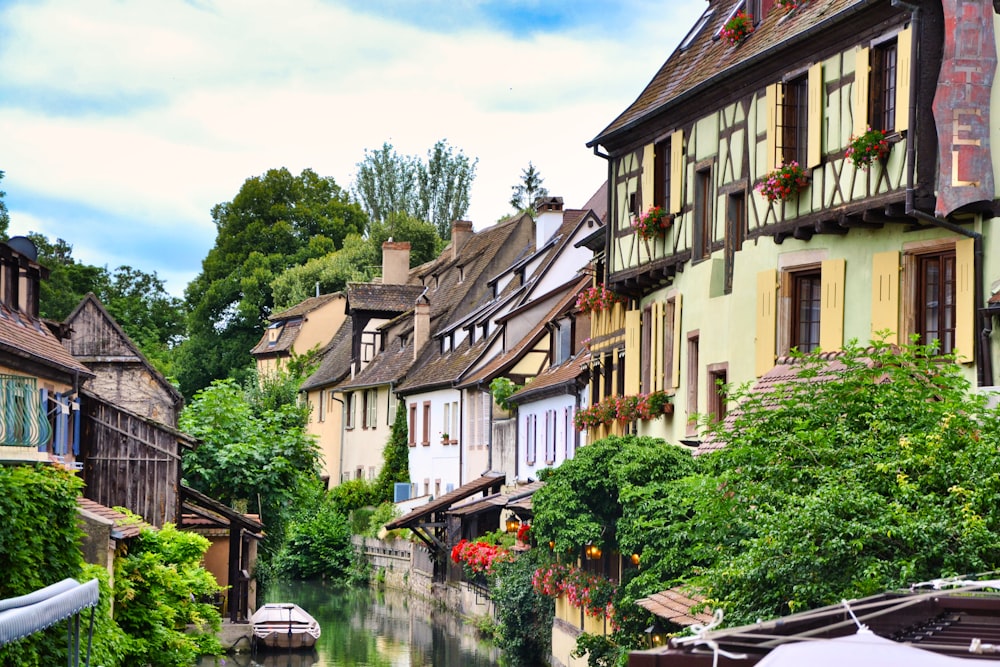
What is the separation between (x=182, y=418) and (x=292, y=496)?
10.2ft

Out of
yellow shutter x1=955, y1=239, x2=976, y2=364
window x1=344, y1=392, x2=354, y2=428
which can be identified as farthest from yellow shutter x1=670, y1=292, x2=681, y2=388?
window x1=344, y1=392, x2=354, y2=428

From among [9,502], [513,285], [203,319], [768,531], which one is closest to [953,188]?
[768,531]

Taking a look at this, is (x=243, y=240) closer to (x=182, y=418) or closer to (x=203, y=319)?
(x=203, y=319)

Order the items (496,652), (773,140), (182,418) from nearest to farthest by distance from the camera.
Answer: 1. (773,140)
2. (496,652)
3. (182,418)

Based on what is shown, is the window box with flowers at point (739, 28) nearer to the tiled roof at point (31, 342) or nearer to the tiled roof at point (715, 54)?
the tiled roof at point (715, 54)

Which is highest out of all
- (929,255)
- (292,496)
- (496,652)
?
(929,255)

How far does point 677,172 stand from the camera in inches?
878

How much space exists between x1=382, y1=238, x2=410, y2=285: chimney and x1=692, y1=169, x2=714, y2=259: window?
3662cm

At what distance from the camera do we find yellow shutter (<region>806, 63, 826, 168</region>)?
1812 centimetres

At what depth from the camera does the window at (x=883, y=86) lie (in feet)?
55.8

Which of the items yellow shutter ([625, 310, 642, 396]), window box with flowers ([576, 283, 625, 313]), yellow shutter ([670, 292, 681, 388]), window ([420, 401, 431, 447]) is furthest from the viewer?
window ([420, 401, 431, 447])

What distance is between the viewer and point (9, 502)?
14.9 meters

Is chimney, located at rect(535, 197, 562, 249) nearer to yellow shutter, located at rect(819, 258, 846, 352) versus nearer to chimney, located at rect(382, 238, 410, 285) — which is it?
chimney, located at rect(382, 238, 410, 285)

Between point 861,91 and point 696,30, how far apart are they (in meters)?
7.67
